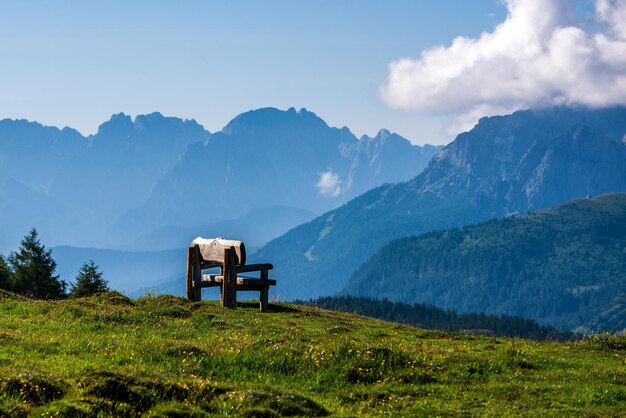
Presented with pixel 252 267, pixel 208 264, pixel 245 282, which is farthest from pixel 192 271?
pixel 252 267

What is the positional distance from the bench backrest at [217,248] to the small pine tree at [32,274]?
2948cm

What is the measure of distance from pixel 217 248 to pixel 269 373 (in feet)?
66.3

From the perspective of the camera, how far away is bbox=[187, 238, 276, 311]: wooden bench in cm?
3916

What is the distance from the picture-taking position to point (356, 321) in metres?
40.6

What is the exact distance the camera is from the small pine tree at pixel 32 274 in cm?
6638

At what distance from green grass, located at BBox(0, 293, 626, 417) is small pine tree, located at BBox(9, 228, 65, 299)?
37.7 metres

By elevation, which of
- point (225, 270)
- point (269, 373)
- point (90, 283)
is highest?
point (90, 283)

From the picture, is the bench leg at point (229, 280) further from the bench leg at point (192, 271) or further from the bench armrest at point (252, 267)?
the bench leg at point (192, 271)

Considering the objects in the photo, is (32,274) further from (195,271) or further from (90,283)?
(195,271)

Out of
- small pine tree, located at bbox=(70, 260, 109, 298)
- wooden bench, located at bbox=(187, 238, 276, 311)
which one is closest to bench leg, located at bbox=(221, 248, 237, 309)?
wooden bench, located at bbox=(187, 238, 276, 311)

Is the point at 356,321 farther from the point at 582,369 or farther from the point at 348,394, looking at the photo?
the point at 348,394

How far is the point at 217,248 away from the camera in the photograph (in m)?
40.2

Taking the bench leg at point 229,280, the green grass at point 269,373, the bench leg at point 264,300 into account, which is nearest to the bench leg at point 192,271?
the bench leg at point 229,280

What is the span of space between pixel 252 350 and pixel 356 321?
18.9m
